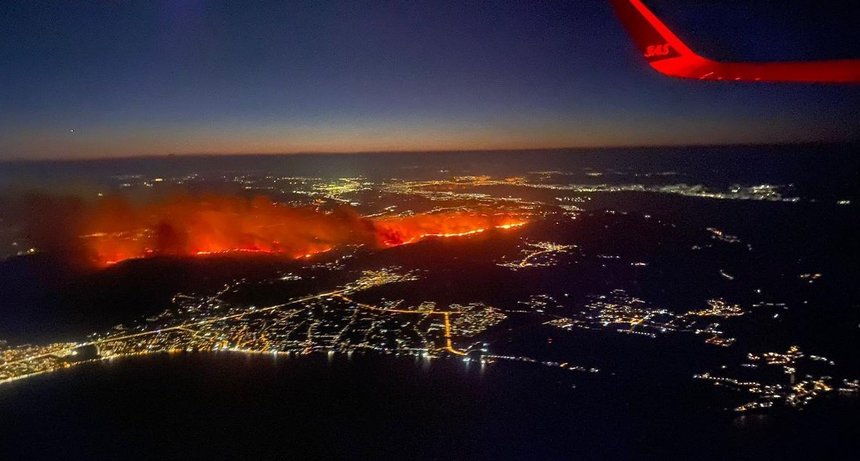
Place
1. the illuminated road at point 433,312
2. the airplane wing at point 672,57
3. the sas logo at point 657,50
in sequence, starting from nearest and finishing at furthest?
the airplane wing at point 672,57, the sas logo at point 657,50, the illuminated road at point 433,312

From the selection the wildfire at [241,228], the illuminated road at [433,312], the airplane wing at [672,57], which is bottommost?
the illuminated road at [433,312]

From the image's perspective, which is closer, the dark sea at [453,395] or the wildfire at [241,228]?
the dark sea at [453,395]

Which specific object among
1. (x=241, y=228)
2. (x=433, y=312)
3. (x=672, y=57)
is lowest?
(x=433, y=312)

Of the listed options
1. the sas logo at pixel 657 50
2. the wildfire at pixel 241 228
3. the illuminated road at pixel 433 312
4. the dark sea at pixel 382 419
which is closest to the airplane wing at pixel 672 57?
the sas logo at pixel 657 50

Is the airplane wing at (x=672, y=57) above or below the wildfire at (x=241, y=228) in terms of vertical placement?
above

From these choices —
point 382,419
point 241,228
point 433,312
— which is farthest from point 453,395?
point 241,228

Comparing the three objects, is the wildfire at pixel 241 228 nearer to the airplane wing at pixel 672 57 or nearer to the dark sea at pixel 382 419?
the dark sea at pixel 382 419

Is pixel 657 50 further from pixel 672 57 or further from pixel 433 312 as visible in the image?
pixel 433 312
